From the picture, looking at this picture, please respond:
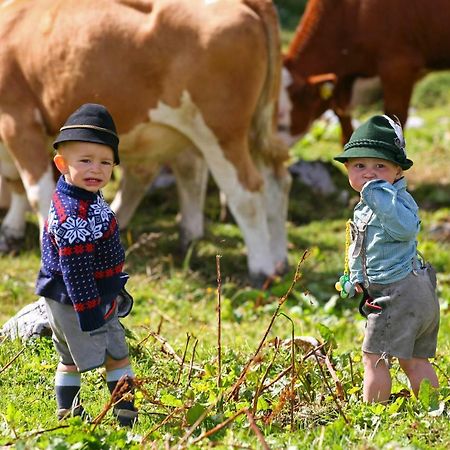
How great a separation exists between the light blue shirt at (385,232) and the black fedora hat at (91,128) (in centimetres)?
104

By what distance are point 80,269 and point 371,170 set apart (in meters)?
1.23

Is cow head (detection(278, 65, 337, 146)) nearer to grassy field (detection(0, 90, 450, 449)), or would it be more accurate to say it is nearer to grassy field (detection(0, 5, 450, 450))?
grassy field (detection(0, 5, 450, 450))

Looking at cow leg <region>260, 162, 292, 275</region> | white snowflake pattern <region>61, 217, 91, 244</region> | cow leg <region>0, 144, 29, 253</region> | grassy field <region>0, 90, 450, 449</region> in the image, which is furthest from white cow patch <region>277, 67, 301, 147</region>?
white snowflake pattern <region>61, 217, 91, 244</region>

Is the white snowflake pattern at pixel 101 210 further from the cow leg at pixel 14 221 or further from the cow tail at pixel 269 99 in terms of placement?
the cow leg at pixel 14 221

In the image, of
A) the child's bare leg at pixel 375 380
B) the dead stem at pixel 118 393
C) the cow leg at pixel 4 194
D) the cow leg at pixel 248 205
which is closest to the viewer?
the dead stem at pixel 118 393

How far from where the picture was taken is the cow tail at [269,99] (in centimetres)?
746

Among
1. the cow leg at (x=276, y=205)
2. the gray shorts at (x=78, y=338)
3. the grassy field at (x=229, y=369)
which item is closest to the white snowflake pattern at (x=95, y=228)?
the gray shorts at (x=78, y=338)

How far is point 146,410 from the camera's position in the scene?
4227mm

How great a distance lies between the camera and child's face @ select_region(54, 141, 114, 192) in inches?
155

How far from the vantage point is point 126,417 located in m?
4.04

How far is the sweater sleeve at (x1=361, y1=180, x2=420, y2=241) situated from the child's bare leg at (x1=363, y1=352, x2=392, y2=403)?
0.53 meters

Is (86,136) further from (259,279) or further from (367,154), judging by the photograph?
(259,279)

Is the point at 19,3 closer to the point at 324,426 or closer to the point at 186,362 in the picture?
the point at 186,362

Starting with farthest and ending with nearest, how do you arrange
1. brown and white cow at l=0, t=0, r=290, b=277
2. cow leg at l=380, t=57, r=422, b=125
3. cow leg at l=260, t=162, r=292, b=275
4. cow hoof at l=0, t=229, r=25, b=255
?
1. cow leg at l=380, t=57, r=422, b=125
2. cow hoof at l=0, t=229, r=25, b=255
3. cow leg at l=260, t=162, r=292, b=275
4. brown and white cow at l=0, t=0, r=290, b=277
